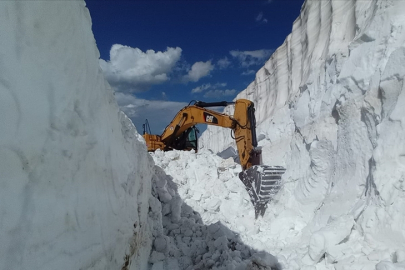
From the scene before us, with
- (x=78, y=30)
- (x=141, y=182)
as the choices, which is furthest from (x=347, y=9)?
(x=78, y=30)

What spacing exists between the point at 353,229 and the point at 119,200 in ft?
9.90

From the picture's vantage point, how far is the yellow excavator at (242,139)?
6.30m

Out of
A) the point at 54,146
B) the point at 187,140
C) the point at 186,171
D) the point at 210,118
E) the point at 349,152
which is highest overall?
the point at 210,118

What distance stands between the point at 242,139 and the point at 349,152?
2.57 meters

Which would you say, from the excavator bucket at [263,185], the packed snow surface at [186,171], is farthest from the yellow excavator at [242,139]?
the packed snow surface at [186,171]

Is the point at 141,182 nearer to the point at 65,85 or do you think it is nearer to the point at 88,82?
the point at 88,82

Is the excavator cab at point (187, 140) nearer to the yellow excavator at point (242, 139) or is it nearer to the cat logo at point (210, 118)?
the yellow excavator at point (242, 139)

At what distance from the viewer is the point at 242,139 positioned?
7109 millimetres

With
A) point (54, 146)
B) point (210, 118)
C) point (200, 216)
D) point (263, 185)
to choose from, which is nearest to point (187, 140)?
point (210, 118)

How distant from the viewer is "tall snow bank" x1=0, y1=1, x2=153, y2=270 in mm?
1674

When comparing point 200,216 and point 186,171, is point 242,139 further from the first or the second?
point 200,216

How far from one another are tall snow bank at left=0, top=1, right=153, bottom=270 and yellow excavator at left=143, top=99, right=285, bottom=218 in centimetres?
367

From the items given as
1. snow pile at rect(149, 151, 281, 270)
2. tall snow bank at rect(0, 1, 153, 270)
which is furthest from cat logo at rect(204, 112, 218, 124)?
tall snow bank at rect(0, 1, 153, 270)

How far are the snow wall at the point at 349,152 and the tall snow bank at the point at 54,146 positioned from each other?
2882 millimetres
